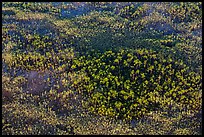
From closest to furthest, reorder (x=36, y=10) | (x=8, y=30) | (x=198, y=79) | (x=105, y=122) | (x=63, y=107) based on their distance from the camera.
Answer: (x=105, y=122)
(x=63, y=107)
(x=198, y=79)
(x=8, y=30)
(x=36, y=10)

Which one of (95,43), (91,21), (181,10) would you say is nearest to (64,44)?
(95,43)

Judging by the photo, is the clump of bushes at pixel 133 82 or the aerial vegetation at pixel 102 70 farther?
the clump of bushes at pixel 133 82

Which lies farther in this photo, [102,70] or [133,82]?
[102,70]

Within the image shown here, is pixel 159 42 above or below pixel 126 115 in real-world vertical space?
above

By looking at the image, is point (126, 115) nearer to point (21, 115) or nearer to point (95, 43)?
point (21, 115)

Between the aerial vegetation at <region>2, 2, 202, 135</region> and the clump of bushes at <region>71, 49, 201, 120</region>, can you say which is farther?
the clump of bushes at <region>71, 49, 201, 120</region>

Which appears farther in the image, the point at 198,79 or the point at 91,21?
the point at 91,21

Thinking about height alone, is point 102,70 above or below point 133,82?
above

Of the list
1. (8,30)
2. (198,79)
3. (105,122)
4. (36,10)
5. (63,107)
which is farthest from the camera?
(36,10)
